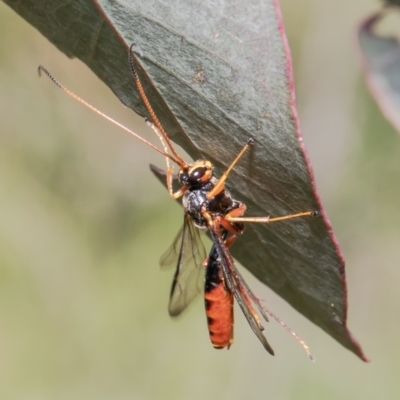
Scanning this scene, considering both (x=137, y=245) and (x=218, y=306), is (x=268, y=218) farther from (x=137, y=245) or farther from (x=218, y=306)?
(x=137, y=245)

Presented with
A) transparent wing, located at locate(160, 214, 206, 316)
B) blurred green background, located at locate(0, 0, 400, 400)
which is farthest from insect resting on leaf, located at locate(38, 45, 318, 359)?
blurred green background, located at locate(0, 0, 400, 400)

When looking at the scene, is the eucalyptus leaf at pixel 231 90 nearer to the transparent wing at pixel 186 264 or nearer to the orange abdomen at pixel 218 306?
the orange abdomen at pixel 218 306

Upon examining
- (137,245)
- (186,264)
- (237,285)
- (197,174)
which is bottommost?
(137,245)

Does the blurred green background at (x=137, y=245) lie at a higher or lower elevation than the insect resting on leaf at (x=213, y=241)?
lower

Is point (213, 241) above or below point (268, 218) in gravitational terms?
below

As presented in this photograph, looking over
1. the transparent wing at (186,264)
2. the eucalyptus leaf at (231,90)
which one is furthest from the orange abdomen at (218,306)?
the eucalyptus leaf at (231,90)

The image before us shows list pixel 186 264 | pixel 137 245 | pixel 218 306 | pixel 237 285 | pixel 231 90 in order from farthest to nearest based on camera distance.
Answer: pixel 137 245
pixel 186 264
pixel 218 306
pixel 237 285
pixel 231 90

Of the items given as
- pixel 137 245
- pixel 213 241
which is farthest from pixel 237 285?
pixel 137 245
